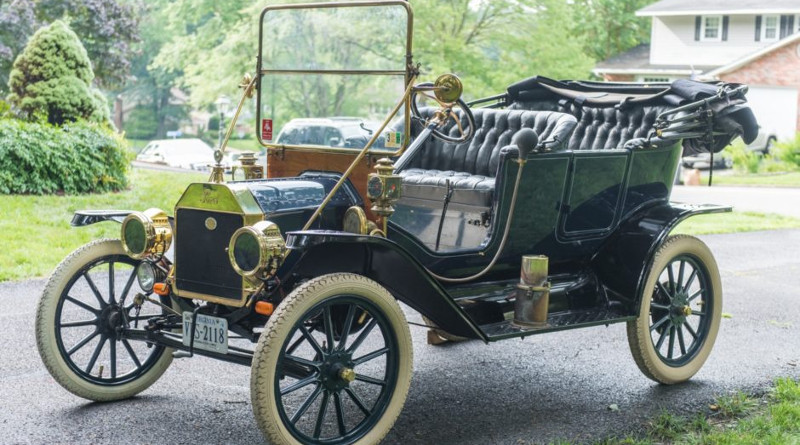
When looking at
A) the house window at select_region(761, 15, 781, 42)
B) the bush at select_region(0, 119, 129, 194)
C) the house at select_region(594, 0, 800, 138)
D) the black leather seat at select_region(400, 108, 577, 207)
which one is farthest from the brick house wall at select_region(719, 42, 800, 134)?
the black leather seat at select_region(400, 108, 577, 207)

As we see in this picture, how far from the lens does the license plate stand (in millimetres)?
3932

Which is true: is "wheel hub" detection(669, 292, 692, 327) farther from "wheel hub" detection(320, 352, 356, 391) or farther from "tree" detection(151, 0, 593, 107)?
"tree" detection(151, 0, 593, 107)

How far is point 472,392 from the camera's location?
5016 mm

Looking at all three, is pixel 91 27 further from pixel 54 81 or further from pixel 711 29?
pixel 711 29

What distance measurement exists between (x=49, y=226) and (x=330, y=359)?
6.85 meters

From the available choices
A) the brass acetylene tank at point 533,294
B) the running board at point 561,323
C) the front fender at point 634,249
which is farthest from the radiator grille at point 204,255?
the front fender at point 634,249

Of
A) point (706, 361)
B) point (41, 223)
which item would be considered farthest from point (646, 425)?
point (41, 223)

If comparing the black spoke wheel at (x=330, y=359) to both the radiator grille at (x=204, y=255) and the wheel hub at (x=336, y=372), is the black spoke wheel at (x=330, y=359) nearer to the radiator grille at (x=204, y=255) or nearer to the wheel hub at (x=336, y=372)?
the wheel hub at (x=336, y=372)

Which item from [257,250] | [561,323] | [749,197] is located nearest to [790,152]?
[749,197]

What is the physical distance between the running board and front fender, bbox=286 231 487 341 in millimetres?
271

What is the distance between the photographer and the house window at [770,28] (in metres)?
34.4

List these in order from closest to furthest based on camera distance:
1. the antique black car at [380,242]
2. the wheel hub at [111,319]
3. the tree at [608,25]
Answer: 1. the antique black car at [380,242]
2. the wheel hub at [111,319]
3. the tree at [608,25]

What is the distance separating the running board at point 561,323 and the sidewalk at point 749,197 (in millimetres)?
10666

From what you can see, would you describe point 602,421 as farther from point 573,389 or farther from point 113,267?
point 113,267
